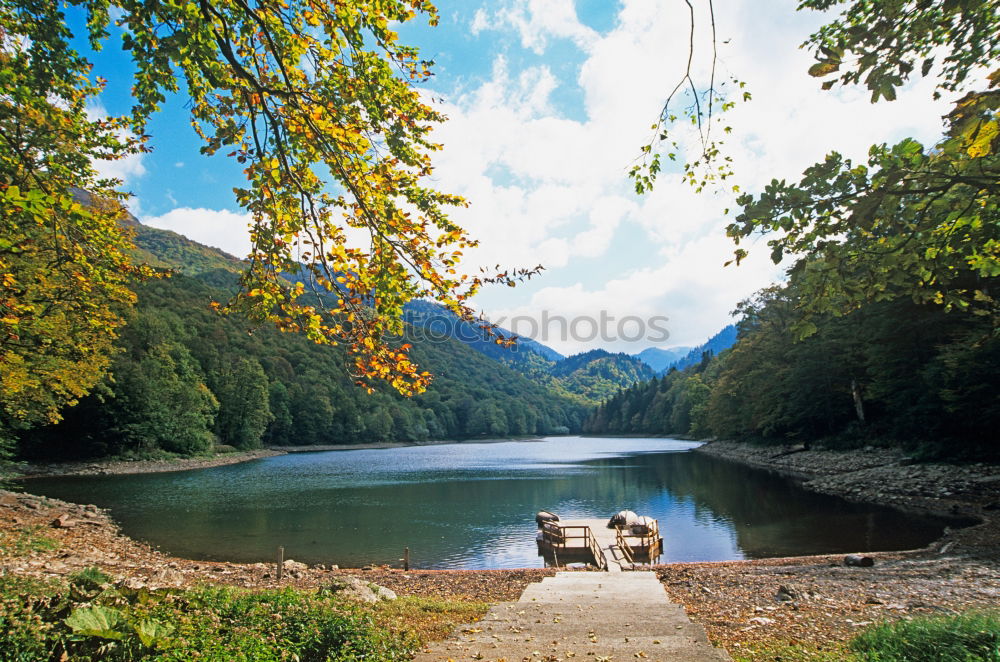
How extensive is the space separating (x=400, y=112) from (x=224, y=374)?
3122 inches

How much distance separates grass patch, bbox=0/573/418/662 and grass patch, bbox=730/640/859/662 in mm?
4233

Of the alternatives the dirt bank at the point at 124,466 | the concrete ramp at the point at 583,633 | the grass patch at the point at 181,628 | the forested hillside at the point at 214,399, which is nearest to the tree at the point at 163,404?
the forested hillside at the point at 214,399

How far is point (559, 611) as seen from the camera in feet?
28.2

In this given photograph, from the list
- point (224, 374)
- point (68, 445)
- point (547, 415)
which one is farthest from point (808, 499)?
point (547, 415)

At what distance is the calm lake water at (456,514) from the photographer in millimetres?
19844

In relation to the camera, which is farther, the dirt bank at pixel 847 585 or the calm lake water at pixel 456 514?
the calm lake water at pixel 456 514

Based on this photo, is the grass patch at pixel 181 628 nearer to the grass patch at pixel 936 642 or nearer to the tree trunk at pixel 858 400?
the grass patch at pixel 936 642

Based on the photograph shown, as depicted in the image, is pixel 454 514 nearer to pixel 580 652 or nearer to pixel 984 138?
pixel 580 652

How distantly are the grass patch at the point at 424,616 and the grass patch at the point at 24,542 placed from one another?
1083 cm

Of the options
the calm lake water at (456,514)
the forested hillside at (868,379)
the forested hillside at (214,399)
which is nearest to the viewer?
the calm lake water at (456,514)

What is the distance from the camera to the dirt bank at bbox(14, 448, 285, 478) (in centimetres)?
3911

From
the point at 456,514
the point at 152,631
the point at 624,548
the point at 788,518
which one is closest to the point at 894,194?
the point at 152,631

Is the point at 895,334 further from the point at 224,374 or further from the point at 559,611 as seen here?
the point at 224,374

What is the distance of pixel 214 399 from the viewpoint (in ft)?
208
